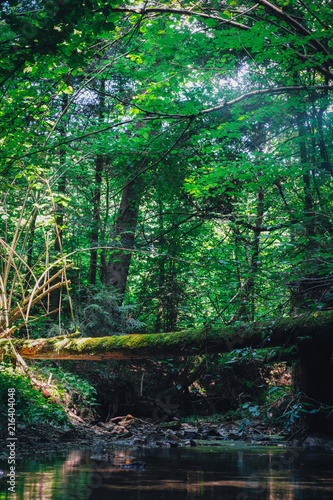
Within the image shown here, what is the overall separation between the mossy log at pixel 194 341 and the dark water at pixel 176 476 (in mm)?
1616

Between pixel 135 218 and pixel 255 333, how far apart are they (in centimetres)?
838

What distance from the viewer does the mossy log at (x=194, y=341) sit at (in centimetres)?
646

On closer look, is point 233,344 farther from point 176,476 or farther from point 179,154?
point 179,154

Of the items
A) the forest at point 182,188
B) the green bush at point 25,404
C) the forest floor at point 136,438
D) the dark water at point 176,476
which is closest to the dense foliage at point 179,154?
the forest at point 182,188

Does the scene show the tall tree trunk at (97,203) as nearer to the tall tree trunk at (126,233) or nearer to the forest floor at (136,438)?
the tall tree trunk at (126,233)

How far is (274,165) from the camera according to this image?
30.0 feet

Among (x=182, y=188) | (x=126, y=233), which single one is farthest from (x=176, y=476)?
(x=126, y=233)

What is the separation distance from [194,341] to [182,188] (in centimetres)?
523

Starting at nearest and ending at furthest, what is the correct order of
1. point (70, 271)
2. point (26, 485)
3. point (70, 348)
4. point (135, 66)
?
1. point (26, 485)
2. point (70, 348)
3. point (135, 66)
4. point (70, 271)

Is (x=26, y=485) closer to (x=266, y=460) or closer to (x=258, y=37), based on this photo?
(x=266, y=460)

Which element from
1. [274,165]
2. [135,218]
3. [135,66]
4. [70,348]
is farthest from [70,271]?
[274,165]

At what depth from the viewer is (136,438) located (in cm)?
760

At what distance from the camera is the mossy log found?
21.2 ft

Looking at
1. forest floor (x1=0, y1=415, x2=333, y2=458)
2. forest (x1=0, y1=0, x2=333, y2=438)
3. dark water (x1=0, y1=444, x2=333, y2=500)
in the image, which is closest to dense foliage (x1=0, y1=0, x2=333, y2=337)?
forest (x1=0, y1=0, x2=333, y2=438)
